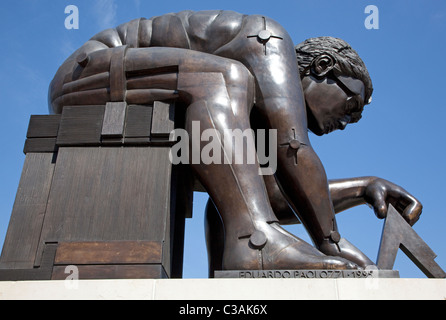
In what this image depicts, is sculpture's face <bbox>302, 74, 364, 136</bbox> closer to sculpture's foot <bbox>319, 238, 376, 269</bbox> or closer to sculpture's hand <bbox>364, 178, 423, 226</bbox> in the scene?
sculpture's hand <bbox>364, 178, 423, 226</bbox>

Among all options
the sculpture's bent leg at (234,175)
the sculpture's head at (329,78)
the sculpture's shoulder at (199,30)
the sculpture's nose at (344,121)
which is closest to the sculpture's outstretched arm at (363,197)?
the sculpture's nose at (344,121)

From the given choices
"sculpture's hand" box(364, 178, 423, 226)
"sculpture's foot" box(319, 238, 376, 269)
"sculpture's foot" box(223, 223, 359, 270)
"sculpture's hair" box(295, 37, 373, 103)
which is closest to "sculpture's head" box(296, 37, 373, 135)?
"sculpture's hair" box(295, 37, 373, 103)

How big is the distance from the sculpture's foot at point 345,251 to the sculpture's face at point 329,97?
106cm

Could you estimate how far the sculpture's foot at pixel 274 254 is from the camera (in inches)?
108

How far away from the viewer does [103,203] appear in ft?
10.3

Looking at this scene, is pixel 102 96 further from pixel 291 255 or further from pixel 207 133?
pixel 291 255

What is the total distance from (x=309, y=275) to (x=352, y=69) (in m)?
2.09

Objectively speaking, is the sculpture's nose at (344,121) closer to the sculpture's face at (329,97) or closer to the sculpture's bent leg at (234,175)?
the sculpture's face at (329,97)

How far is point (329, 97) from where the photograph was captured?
4.12 metres

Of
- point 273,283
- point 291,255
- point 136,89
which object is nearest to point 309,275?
point 291,255

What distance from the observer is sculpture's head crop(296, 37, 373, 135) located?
4.11 meters

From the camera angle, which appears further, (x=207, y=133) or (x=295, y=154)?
(x=295, y=154)

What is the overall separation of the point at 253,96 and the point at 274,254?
1.32m

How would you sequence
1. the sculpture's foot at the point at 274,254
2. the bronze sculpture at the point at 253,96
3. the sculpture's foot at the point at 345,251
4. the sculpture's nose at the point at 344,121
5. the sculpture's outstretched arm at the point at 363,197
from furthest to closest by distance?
the sculpture's nose at the point at 344,121 < the sculpture's outstretched arm at the point at 363,197 < the sculpture's foot at the point at 345,251 < the bronze sculpture at the point at 253,96 < the sculpture's foot at the point at 274,254
